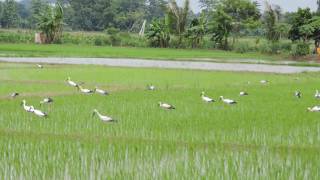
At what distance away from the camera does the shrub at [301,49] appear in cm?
3291

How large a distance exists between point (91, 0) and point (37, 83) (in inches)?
1777

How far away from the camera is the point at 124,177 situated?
18.1 feet

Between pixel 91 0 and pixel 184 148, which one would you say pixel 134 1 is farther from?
pixel 184 148

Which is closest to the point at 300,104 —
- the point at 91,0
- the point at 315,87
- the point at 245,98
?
the point at 245,98

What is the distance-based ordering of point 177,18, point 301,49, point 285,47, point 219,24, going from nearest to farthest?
point 301,49, point 285,47, point 219,24, point 177,18

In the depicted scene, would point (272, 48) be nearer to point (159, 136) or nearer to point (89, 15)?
point (89, 15)

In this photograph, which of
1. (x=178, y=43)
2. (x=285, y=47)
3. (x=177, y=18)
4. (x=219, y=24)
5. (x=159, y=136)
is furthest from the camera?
(x=177, y=18)

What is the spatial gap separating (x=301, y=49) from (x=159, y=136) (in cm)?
2646

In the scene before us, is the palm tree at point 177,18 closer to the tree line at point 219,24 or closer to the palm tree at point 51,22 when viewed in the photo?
the tree line at point 219,24

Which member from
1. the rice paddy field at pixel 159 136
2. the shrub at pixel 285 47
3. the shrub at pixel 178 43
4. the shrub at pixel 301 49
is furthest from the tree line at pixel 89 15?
the rice paddy field at pixel 159 136

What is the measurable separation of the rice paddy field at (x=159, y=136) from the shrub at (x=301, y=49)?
19.0m

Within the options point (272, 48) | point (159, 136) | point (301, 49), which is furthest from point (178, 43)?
point (159, 136)

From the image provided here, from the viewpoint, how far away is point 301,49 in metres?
32.9

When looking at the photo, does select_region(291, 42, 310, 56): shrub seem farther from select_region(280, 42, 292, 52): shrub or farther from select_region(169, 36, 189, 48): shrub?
select_region(169, 36, 189, 48): shrub
